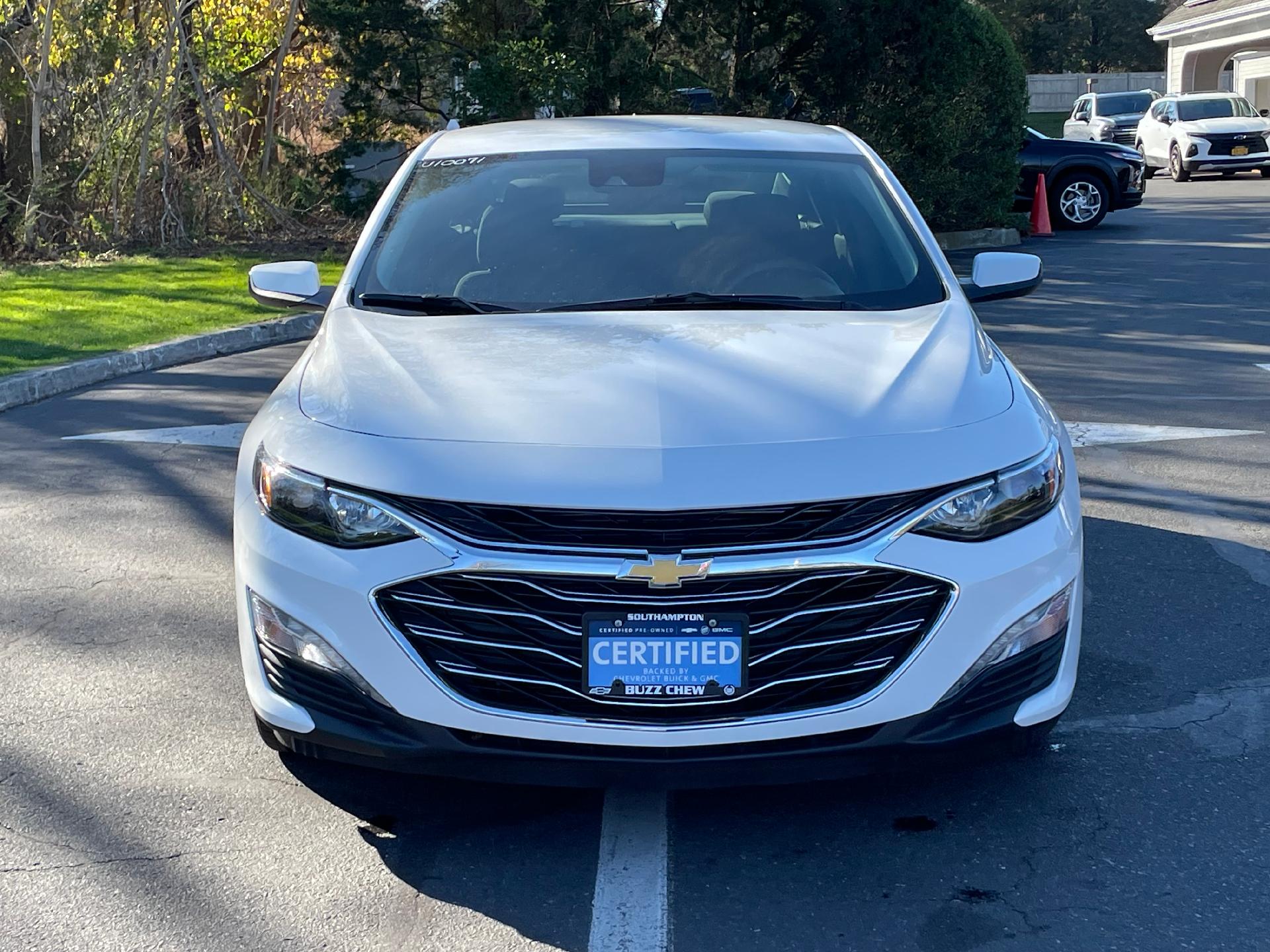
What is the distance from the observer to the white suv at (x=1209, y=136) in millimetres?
29781

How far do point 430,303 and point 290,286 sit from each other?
81 cm

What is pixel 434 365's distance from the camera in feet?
12.1

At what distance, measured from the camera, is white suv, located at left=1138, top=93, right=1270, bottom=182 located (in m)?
29.8

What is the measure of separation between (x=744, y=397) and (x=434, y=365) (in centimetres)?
80

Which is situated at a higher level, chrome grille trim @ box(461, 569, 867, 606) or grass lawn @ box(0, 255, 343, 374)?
chrome grille trim @ box(461, 569, 867, 606)

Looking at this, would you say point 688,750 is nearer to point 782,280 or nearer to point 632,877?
point 632,877

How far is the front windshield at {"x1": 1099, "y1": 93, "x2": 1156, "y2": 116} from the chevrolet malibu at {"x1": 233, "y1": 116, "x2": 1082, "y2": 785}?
37.3 meters

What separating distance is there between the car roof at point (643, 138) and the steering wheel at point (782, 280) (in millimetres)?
654

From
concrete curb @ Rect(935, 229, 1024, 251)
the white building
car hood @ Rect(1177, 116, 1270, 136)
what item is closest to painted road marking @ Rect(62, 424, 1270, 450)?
concrete curb @ Rect(935, 229, 1024, 251)

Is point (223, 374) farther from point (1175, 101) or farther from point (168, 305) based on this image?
point (1175, 101)

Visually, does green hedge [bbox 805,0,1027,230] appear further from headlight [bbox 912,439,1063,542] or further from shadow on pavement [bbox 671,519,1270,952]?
headlight [bbox 912,439,1063,542]

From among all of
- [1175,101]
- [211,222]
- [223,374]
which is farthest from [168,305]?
[1175,101]

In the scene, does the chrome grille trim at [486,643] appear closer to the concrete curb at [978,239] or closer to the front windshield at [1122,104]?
the concrete curb at [978,239]

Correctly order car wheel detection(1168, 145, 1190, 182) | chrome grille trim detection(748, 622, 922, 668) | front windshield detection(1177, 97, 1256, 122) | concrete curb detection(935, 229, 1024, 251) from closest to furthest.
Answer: chrome grille trim detection(748, 622, 922, 668) → concrete curb detection(935, 229, 1024, 251) → car wheel detection(1168, 145, 1190, 182) → front windshield detection(1177, 97, 1256, 122)
